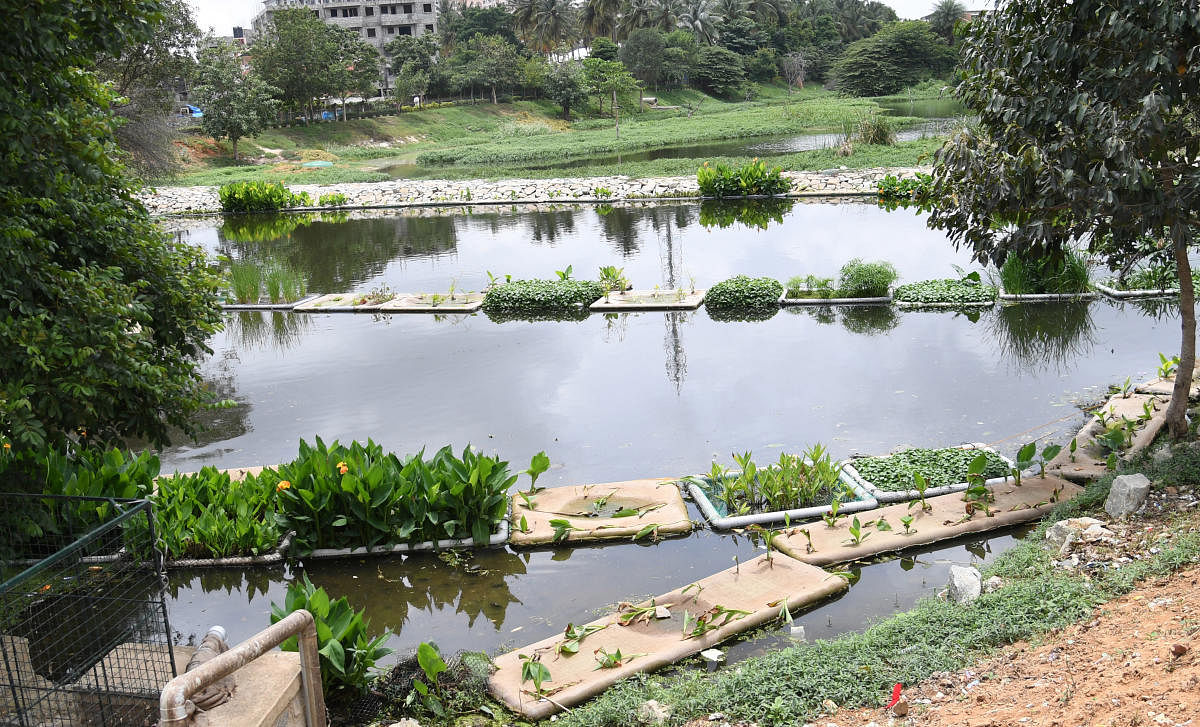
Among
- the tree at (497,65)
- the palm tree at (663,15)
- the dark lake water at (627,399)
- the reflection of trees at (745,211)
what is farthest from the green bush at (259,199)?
the palm tree at (663,15)

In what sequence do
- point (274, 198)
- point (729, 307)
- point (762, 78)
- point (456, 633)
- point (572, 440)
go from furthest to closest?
point (762, 78) → point (274, 198) → point (729, 307) → point (572, 440) → point (456, 633)

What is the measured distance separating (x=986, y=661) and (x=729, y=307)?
9253mm

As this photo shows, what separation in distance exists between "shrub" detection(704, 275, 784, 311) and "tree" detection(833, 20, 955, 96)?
202 ft

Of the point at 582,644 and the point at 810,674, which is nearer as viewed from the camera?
the point at 810,674

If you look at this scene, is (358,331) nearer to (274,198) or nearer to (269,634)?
(269,634)

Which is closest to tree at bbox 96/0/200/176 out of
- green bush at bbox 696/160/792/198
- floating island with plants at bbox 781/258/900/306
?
green bush at bbox 696/160/792/198

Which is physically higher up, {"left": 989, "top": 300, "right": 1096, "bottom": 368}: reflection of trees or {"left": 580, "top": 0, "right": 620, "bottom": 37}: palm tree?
{"left": 580, "top": 0, "right": 620, "bottom": 37}: palm tree

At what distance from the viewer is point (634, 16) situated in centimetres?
7819

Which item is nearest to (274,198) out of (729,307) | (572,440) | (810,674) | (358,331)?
(358,331)

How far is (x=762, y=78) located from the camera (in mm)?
78938

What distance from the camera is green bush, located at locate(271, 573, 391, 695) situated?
15.4ft

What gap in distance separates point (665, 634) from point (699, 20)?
8166 centimetres

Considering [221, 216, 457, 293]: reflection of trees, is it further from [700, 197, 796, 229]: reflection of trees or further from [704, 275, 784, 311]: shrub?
[704, 275, 784, 311]: shrub

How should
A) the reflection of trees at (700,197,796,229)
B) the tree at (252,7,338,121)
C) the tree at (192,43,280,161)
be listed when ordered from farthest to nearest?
1. the tree at (252,7,338,121)
2. the tree at (192,43,280,161)
3. the reflection of trees at (700,197,796,229)
